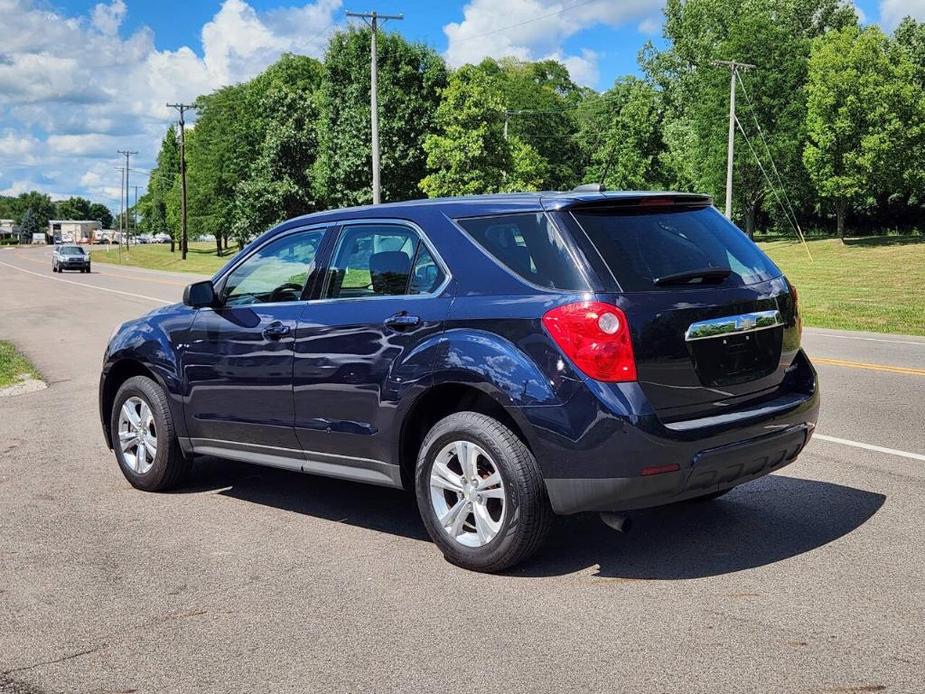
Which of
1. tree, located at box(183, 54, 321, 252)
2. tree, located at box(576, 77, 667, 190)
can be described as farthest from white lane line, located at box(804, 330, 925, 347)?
tree, located at box(183, 54, 321, 252)

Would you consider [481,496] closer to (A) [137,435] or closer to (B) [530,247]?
(B) [530,247]

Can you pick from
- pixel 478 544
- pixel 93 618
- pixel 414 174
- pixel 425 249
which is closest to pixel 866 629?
pixel 478 544

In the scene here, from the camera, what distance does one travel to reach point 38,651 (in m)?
3.86

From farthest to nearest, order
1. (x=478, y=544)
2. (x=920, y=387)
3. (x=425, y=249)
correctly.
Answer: (x=920, y=387), (x=425, y=249), (x=478, y=544)

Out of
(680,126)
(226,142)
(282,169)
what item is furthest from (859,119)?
(226,142)

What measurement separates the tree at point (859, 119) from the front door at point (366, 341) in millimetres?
54557

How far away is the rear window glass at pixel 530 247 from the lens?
458 centimetres

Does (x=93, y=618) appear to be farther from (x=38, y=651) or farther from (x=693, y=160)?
(x=693, y=160)

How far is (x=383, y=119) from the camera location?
56.2m

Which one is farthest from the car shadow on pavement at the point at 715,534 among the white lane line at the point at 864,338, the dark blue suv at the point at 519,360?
the white lane line at the point at 864,338

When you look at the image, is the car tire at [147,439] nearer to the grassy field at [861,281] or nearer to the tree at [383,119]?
the grassy field at [861,281]

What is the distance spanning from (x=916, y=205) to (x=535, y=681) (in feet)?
218

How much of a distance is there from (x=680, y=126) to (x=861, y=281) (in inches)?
1477

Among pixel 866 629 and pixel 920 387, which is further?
pixel 920 387
